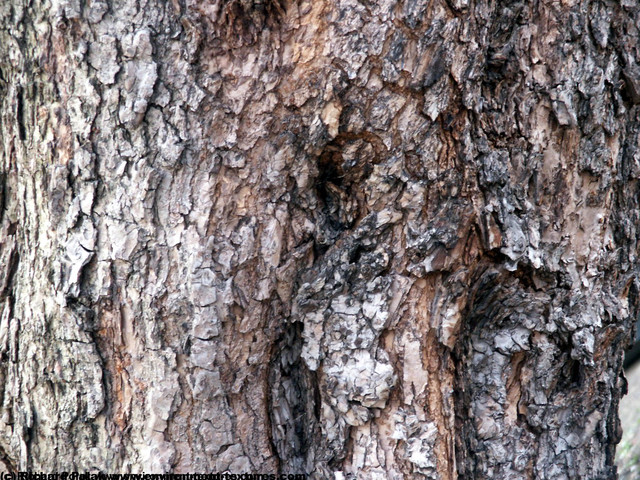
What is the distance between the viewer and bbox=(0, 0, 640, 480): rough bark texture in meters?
1.43

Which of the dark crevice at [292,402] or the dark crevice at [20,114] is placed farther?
the dark crevice at [292,402]

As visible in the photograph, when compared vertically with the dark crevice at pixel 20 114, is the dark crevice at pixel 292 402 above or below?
below

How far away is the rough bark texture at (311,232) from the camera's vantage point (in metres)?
1.43

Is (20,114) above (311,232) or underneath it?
above

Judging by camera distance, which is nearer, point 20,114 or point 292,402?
point 20,114

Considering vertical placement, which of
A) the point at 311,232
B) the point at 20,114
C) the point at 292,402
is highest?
the point at 20,114

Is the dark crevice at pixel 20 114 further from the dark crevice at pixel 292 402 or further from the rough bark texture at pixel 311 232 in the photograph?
the dark crevice at pixel 292 402

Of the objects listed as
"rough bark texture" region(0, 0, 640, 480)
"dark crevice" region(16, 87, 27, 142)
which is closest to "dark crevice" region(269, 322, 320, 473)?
"rough bark texture" region(0, 0, 640, 480)

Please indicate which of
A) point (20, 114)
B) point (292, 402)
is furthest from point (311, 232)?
point (20, 114)

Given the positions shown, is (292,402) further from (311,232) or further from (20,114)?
(20,114)

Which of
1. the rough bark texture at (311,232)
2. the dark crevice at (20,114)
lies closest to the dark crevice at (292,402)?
the rough bark texture at (311,232)

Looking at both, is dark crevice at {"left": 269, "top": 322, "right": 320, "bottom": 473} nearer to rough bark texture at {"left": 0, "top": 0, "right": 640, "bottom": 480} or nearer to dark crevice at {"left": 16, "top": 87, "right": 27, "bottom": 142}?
rough bark texture at {"left": 0, "top": 0, "right": 640, "bottom": 480}

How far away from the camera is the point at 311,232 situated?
1.58 meters

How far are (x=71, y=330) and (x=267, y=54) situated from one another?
34.7 inches
